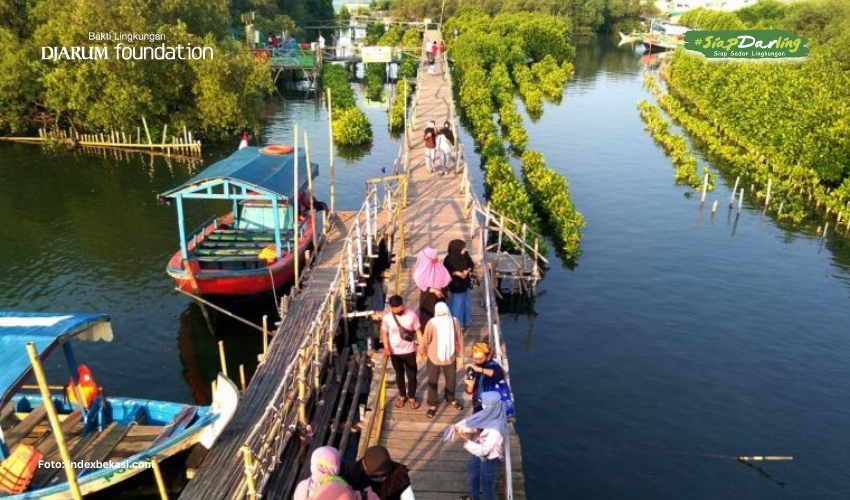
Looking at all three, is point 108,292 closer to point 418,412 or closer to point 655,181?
point 418,412

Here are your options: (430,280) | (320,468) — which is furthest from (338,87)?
(320,468)

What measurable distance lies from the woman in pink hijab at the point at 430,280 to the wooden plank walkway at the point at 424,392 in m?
1.58

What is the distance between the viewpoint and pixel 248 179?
1872 centimetres

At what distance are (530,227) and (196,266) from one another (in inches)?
496

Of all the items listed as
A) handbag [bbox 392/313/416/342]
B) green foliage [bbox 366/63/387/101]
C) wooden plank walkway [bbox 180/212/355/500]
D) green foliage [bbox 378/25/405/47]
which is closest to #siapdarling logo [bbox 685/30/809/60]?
green foliage [bbox 366/63/387/101]

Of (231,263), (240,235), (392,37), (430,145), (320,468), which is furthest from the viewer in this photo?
(392,37)

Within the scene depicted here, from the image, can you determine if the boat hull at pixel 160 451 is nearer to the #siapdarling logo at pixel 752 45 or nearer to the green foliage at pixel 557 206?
the green foliage at pixel 557 206

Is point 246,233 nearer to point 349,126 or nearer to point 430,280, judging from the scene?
point 430,280

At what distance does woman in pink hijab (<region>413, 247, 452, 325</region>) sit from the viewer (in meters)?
11.4

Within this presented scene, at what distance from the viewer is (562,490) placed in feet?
44.9

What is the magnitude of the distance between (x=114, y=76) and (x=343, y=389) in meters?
27.7

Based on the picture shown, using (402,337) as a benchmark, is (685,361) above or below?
below

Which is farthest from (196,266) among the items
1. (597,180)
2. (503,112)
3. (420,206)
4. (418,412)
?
(503,112)

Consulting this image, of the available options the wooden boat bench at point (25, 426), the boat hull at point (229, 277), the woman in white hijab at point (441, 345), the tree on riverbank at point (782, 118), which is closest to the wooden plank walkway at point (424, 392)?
the woman in white hijab at point (441, 345)
